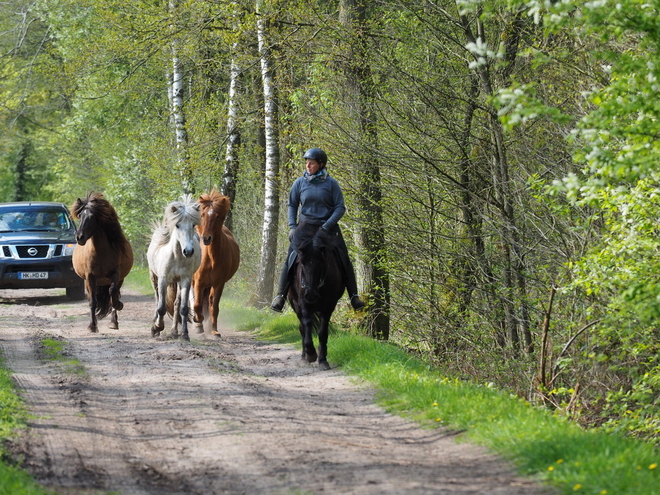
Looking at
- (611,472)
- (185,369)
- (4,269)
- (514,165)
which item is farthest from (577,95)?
(4,269)

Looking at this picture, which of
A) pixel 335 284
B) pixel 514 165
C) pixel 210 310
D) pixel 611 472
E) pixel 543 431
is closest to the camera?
pixel 611 472

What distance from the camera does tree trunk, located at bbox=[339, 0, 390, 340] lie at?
44.9 feet

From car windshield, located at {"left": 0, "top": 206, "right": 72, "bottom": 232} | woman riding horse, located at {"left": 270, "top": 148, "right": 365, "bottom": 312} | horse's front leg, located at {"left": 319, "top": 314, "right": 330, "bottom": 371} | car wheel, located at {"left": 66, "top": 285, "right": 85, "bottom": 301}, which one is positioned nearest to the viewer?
horse's front leg, located at {"left": 319, "top": 314, "right": 330, "bottom": 371}

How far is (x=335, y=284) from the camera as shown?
447 inches

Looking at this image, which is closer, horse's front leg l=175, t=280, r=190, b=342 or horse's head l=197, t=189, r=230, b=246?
horse's front leg l=175, t=280, r=190, b=342

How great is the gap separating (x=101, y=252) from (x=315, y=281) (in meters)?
5.75

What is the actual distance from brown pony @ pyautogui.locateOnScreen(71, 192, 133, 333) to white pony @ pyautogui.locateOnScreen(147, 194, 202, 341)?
1.02m

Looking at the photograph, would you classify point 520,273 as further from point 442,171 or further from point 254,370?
point 254,370

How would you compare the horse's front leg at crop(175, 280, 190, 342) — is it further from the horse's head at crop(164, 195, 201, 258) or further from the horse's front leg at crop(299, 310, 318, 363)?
the horse's front leg at crop(299, 310, 318, 363)

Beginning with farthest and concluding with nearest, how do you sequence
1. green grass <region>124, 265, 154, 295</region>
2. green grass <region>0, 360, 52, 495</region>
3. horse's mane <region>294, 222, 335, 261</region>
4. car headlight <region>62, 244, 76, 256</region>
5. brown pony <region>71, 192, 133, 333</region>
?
green grass <region>124, 265, 154, 295</region> < car headlight <region>62, 244, 76, 256</region> < brown pony <region>71, 192, 133, 333</region> < horse's mane <region>294, 222, 335, 261</region> < green grass <region>0, 360, 52, 495</region>

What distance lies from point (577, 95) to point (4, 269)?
1403 centimetres

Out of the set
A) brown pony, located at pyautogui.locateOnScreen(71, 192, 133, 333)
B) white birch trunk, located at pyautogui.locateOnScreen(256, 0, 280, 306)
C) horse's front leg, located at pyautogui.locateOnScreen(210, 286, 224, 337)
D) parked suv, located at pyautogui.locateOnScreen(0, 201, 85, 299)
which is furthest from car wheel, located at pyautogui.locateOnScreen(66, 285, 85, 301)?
horse's front leg, located at pyautogui.locateOnScreen(210, 286, 224, 337)

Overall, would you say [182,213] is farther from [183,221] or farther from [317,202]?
[317,202]

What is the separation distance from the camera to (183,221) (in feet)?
44.9
